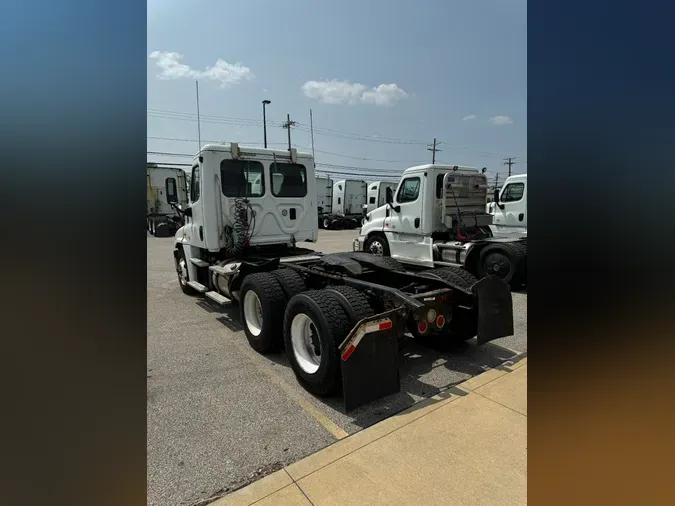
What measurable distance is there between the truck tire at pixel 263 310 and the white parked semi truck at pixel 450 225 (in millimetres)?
4897

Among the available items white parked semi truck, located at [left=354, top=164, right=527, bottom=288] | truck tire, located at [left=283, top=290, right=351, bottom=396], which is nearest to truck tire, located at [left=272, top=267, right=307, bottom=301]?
truck tire, located at [left=283, top=290, right=351, bottom=396]

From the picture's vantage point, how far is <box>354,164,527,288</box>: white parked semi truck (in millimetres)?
8641

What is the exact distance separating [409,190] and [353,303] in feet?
20.9

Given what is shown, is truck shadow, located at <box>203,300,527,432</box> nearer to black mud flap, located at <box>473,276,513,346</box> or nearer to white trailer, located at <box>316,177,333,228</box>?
black mud flap, located at <box>473,276,513,346</box>

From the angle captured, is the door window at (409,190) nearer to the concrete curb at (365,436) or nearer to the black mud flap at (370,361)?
the concrete curb at (365,436)

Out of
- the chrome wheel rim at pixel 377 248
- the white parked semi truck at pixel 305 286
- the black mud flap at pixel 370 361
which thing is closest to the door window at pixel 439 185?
the chrome wheel rim at pixel 377 248

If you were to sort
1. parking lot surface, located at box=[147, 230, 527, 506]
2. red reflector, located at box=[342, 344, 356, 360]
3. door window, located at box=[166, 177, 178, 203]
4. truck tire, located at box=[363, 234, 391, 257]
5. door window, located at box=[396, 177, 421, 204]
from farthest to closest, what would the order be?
truck tire, located at box=[363, 234, 391, 257]
door window, located at box=[396, 177, 421, 204]
door window, located at box=[166, 177, 178, 203]
red reflector, located at box=[342, 344, 356, 360]
parking lot surface, located at box=[147, 230, 527, 506]

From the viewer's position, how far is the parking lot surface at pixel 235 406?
2732 millimetres

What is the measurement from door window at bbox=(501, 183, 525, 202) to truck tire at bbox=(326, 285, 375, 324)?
866 cm

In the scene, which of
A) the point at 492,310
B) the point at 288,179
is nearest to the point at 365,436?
the point at 492,310

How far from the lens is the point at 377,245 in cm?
1090

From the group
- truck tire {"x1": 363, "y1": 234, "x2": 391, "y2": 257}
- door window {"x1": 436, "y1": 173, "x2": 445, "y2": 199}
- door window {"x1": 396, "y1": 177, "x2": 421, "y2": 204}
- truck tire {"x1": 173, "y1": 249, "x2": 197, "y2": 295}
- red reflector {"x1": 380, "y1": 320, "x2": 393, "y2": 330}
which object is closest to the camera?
red reflector {"x1": 380, "y1": 320, "x2": 393, "y2": 330}
